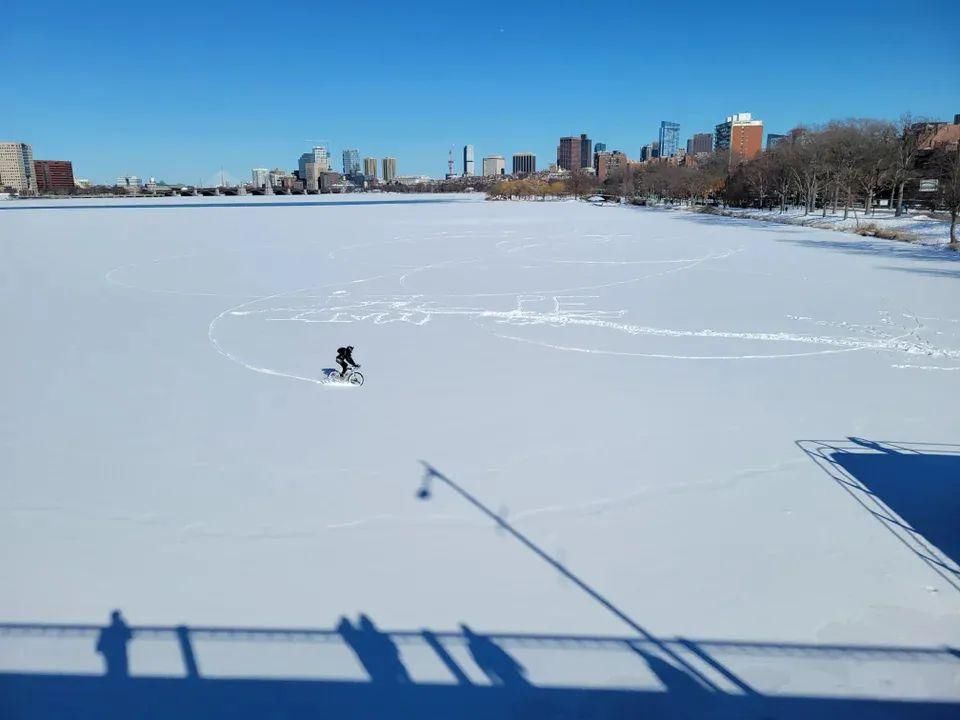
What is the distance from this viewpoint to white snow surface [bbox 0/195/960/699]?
4.43 m

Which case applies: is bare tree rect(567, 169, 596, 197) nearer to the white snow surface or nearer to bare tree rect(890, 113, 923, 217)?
bare tree rect(890, 113, 923, 217)

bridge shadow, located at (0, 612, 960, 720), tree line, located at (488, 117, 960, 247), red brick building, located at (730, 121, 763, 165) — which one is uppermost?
red brick building, located at (730, 121, 763, 165)

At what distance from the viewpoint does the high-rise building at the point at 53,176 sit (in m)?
167

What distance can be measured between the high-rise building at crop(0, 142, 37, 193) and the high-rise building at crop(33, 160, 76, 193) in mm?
5128

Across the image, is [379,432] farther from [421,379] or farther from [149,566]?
[149,566]

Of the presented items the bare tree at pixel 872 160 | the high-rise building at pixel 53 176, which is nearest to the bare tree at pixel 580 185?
the bare tree at pixel 872 160

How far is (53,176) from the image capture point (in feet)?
568

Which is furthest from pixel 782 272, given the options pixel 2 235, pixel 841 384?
pixel 2 235

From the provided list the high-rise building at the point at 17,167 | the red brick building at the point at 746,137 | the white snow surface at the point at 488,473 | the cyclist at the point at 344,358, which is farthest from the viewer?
the red brick building at the point at 746,137

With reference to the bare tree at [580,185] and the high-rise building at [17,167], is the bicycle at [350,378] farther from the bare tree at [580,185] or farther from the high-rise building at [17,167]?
the high-rise building at [17,167]

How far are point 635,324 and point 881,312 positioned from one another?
6.00 m

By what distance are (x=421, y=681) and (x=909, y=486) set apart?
5.21 metres

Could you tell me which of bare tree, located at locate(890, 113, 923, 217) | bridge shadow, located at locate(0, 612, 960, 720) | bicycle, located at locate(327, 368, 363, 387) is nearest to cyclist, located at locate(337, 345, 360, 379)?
bicycle, located at locate(327, 368, 363, 387)

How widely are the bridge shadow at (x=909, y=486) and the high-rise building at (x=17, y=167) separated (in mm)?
188470
